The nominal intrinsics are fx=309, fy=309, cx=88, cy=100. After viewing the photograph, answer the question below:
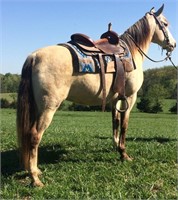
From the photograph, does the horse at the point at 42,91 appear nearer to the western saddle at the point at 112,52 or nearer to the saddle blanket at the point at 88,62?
the saddle blanket at the point at 88,62

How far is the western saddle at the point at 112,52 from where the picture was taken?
17.9 ft

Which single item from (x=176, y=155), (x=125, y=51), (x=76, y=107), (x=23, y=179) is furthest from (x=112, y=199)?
(x=76, y=107)

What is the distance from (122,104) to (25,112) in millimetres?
2273

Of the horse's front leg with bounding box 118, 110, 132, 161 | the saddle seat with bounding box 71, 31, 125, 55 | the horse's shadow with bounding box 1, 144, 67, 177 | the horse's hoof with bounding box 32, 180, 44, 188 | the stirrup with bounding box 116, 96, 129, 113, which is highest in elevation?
the saddle seat with bounding box 71, 31, 125, 55

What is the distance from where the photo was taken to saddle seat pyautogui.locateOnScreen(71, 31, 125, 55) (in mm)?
5484

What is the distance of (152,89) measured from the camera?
6138 centimetres

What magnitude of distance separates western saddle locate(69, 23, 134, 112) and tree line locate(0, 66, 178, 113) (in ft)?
133

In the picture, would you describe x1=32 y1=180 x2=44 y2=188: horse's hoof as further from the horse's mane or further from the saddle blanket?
the horse's mane

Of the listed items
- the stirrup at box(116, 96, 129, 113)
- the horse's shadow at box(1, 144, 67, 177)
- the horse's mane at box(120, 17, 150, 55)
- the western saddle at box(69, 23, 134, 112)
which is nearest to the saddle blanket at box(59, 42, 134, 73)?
the western saddle at box(69, 23, 134, 112)

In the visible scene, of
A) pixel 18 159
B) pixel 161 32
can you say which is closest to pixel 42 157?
pixel 18 159

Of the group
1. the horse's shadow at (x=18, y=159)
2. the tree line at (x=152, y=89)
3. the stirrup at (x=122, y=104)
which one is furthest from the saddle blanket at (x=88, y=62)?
the tree line at (x=152, y=89)

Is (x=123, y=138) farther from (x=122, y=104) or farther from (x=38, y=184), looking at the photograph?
(x=38, y=184)

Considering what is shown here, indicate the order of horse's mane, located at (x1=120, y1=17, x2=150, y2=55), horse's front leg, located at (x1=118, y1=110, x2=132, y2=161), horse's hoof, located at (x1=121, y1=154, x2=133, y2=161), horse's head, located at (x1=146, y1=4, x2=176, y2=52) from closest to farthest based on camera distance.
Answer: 1. horse's hoof, located at (x1=121, y1=154, x2=133, y2=161)
2. horse's front leg, located at (x1=118, y1=110, x2=132, y2=161)
3. horse's mane, located at (x1=120, y1=17, x2=150, y2=55)
4. horse's head, located at (x1=146, y1=4, x2=176, y2=52)

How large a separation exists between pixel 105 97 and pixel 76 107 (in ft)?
162
